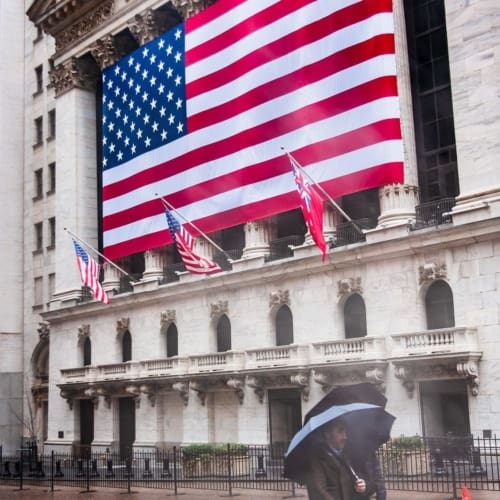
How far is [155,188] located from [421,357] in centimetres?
1783

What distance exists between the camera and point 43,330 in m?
56.2

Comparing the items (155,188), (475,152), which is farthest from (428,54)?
(155,188)

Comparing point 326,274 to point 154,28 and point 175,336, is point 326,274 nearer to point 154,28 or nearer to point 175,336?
point 175,336

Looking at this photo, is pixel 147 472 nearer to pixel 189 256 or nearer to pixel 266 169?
pixel 189 256

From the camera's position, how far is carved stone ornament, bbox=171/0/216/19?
43.0 m

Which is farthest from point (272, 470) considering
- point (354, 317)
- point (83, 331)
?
point (83, 331)

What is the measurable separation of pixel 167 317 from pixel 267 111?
11699mm

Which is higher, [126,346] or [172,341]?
[126,346]

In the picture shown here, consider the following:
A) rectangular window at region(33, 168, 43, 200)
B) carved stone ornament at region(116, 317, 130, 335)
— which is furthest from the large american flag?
rectangular window at region(33, 168, 43, 200)

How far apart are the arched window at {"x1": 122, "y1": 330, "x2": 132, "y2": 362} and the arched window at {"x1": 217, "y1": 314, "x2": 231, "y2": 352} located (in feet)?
25.0

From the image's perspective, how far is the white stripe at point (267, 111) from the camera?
3306 centimetres

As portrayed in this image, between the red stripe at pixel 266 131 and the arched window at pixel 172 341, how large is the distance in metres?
7.16

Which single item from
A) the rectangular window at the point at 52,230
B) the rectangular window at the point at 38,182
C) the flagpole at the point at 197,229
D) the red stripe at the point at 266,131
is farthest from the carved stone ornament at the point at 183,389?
the rectangular window at the point at 38,182

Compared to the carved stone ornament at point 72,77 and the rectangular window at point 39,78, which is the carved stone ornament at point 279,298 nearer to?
the carved stone ornament at point 72,77
